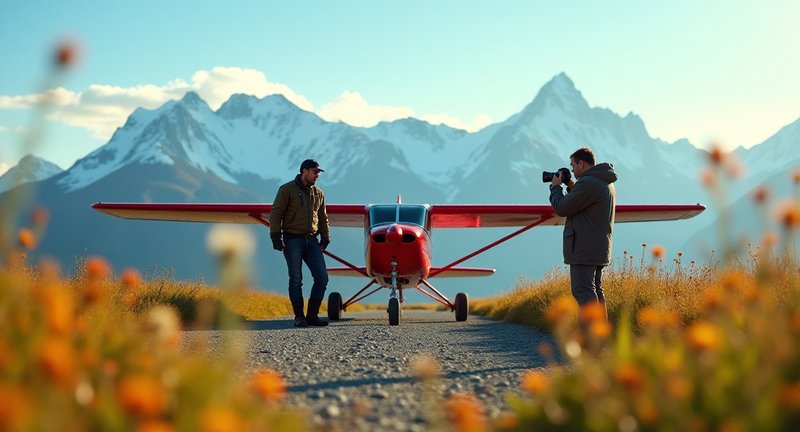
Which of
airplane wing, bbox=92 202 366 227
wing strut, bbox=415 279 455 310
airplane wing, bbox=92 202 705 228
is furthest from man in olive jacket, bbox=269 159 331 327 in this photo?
airplane wing, bbox=92 202 366 227

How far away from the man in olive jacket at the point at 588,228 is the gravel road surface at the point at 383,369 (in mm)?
815

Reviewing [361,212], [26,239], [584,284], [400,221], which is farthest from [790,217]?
[361,212]

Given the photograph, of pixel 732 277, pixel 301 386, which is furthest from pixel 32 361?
pixel 301 386

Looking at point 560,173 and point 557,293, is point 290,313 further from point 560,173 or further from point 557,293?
point 560,173

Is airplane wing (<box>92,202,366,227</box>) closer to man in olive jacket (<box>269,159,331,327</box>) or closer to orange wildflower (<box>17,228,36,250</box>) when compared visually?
man in olive jacket (<box>269,159,331,327</box>)

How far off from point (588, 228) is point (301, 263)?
484cm

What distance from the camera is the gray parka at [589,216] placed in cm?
650

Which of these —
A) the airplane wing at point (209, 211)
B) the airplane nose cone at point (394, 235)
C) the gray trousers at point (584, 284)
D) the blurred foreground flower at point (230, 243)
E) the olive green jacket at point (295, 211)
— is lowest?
the gray trousers at point (584, 284)

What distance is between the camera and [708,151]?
2305 mm

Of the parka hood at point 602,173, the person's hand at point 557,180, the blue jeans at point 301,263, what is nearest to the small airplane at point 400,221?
the blue jeans at point 301,263

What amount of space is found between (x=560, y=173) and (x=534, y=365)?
2199 mm

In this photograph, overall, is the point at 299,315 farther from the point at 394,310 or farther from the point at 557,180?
the point at 557,180

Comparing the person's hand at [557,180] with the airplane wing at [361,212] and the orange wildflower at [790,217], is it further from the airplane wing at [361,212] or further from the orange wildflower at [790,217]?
the airplane wing at [361,212]

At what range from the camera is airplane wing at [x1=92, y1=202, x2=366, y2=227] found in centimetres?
1452
